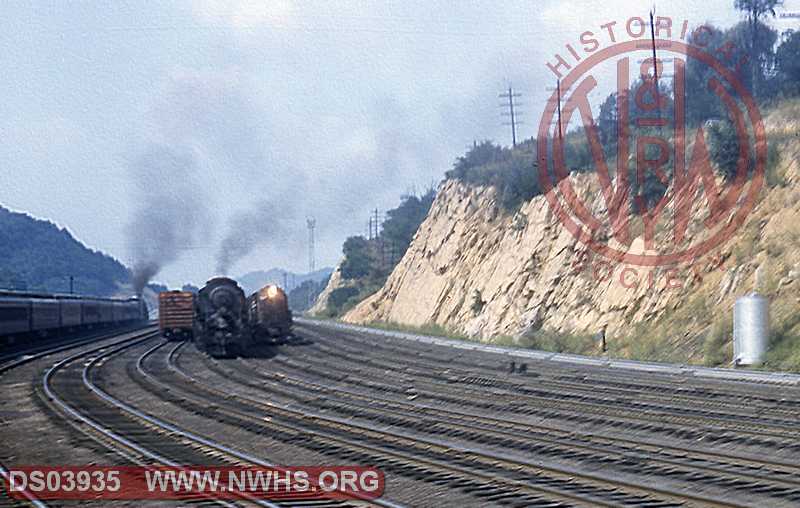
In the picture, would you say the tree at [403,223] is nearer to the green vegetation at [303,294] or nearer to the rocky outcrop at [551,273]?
the rocky outcrop at [551,273]

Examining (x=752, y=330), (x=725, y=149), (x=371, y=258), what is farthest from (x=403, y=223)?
(x=752, y=330)

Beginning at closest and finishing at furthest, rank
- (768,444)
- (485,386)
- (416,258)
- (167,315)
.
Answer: (768,444) → (485,386) → (167,315) → (416,258)

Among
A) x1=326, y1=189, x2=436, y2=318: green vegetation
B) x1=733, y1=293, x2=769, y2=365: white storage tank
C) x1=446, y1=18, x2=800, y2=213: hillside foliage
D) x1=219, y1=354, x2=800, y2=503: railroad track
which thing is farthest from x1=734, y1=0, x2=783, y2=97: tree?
x1=219, y1=354, x2=800, y2=503: railroad track

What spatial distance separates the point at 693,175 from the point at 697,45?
37434 mm

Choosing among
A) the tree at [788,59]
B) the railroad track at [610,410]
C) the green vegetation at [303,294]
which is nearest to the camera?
the railroad track at [610,410]

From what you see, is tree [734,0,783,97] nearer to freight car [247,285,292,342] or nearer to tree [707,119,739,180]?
tree [707,119,739,180]

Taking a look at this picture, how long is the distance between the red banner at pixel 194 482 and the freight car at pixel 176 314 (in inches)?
1456

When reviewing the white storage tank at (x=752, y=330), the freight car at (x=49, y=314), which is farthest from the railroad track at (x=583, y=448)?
the freight car at (x=49, y=314)

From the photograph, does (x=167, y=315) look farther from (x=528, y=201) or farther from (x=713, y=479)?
(x=713, y=479)

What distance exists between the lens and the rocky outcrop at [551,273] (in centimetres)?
3244

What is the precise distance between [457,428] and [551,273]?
29.3 metres

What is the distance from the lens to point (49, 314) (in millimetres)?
49000

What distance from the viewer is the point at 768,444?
1365 centimetres

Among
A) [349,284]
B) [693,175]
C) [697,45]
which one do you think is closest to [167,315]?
[693,175]
